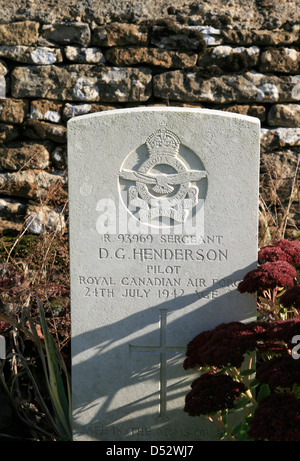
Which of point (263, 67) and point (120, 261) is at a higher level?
point (263, 67)

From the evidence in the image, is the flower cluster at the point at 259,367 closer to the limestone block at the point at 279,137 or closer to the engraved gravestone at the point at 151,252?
the engraved gravestone at the point at 151,252

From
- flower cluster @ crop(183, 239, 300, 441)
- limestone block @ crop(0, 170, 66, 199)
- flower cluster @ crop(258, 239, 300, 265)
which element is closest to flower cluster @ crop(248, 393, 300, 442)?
flower cluster @ crop(183, 239, 300, 441)

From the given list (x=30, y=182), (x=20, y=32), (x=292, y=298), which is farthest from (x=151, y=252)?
(x=20, y=32)

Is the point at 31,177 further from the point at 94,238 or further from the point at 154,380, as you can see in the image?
the point at 154,380

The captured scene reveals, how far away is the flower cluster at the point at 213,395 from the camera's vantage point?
2.26 metres

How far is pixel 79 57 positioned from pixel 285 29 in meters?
1.78

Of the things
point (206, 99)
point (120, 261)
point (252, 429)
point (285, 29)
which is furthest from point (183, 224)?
point (285, 29)

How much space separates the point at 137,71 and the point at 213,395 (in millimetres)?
2985

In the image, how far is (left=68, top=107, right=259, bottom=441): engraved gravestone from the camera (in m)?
2.68

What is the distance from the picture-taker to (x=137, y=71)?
4395 mm

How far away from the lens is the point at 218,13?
4.41 metres

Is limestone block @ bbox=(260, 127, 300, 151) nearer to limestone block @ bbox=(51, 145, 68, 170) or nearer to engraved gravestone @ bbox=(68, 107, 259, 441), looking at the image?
limestone block @ bbox=(51, 145, 68, 170)
